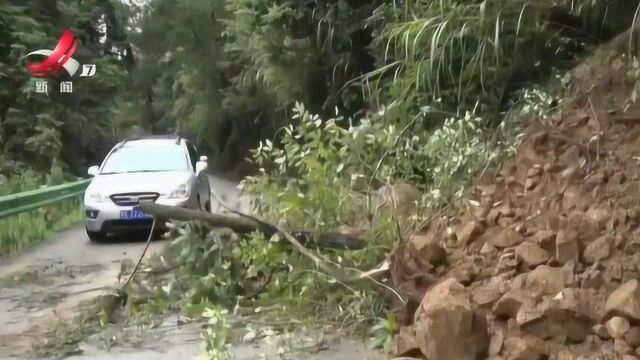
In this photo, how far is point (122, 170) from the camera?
10.1 meters

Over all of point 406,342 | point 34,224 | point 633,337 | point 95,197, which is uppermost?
point 633,337

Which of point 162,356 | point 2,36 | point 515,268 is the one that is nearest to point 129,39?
point 2,36

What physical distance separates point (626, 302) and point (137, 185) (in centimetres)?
686

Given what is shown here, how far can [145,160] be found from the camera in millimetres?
10398

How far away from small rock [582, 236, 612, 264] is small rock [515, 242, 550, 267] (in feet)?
0.73

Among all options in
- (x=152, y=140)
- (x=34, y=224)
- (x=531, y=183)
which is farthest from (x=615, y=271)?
(x=34, y=224)

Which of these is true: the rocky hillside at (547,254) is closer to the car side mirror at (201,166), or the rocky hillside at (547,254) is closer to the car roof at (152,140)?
the car side mirror at (201,166)

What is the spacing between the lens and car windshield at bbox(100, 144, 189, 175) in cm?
1022

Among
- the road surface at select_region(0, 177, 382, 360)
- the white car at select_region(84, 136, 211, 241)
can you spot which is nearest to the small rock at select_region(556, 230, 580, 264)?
the road surface at select_region(0, 177, 382, 360)

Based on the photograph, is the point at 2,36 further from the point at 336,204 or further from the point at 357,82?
the point at 336,204

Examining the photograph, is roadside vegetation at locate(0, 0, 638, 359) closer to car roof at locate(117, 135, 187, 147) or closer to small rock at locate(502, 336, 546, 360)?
small rock at locate(502, 336, 546, 360)

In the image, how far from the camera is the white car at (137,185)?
361 inches

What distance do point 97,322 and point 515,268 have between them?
2963 millimetres

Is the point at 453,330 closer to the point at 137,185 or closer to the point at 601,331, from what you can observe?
the point at 601,331
